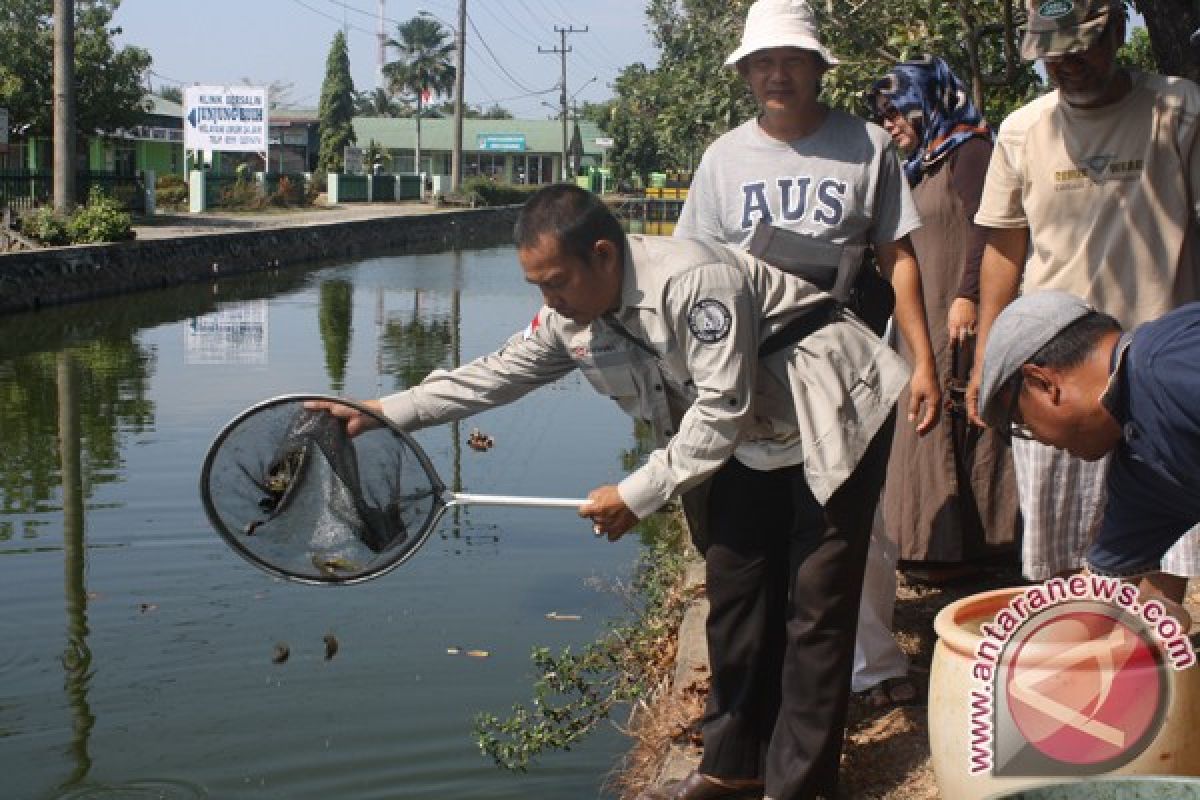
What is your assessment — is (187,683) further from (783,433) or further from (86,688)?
(783,433)

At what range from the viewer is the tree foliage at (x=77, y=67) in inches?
1341

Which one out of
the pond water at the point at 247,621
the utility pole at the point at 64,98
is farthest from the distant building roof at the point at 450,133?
the pond water at the point at 247,621

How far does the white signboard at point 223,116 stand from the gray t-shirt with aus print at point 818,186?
4526cm

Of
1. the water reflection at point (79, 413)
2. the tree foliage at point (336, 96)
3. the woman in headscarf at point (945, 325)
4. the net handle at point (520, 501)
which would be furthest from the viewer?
the tree foliage at point (336, 96)

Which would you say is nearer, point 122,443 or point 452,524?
point 452,524

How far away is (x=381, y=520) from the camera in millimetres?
4305

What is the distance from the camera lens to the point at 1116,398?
2.54m

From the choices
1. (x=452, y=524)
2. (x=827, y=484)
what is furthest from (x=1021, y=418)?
(x=452, y=524)

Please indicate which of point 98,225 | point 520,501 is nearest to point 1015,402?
point 520,501

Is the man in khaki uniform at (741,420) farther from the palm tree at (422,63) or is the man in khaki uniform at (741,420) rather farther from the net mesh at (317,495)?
the palm tree at (422,63)

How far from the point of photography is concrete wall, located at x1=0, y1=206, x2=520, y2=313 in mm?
20328

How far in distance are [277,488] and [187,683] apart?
2.23 m

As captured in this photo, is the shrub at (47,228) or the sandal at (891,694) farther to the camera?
the shrub at (47,228)

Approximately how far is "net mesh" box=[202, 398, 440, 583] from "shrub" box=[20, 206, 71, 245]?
1927 cm
